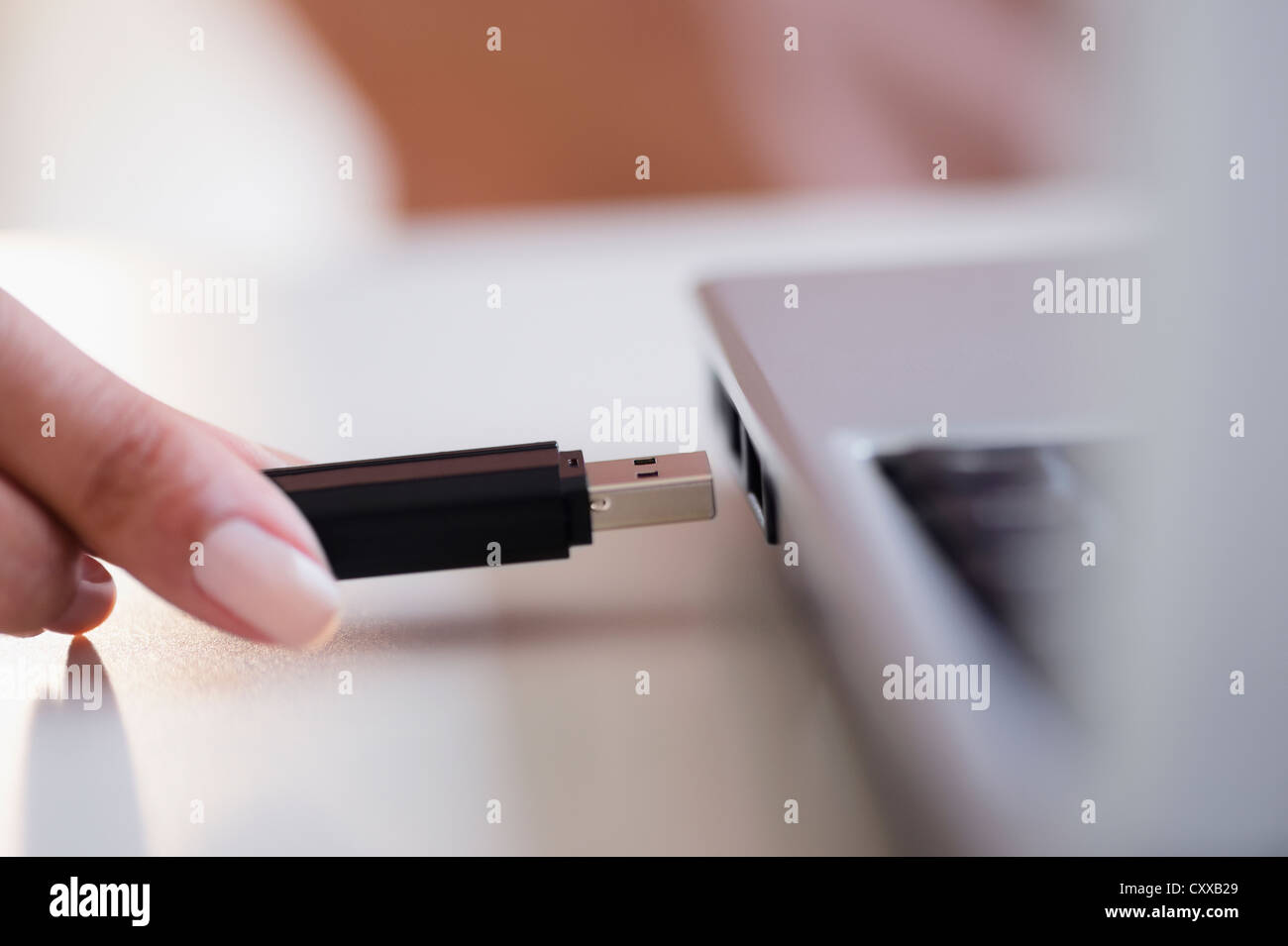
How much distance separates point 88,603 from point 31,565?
2cm

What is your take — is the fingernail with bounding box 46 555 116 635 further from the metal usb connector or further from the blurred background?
the metal usb connector

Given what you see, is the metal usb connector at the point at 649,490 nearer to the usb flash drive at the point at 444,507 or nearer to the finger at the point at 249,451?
the usb flash drive at the point at 444,507

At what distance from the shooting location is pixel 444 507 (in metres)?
0.23

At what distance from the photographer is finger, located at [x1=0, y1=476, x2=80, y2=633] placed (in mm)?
252

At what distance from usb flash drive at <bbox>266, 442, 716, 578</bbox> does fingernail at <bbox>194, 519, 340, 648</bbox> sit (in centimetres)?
1

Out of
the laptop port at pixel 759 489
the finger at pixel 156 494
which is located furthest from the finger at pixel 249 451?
the laptop port at pixel 759 489

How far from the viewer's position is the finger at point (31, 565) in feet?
0.83

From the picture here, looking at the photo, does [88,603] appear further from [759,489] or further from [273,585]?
[759,489]

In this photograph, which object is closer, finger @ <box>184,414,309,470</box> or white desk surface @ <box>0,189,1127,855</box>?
white desk surface @ <box>0,189,1127,855</box>

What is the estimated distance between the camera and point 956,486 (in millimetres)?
265

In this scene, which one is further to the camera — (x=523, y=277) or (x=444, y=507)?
(x=523, y=277)

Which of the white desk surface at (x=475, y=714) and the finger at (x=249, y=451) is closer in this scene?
the white desk surface at (x=475, y=714)

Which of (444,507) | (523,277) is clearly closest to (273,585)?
(444,507)

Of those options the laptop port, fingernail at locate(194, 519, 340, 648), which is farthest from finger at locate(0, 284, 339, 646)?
the laptop port
